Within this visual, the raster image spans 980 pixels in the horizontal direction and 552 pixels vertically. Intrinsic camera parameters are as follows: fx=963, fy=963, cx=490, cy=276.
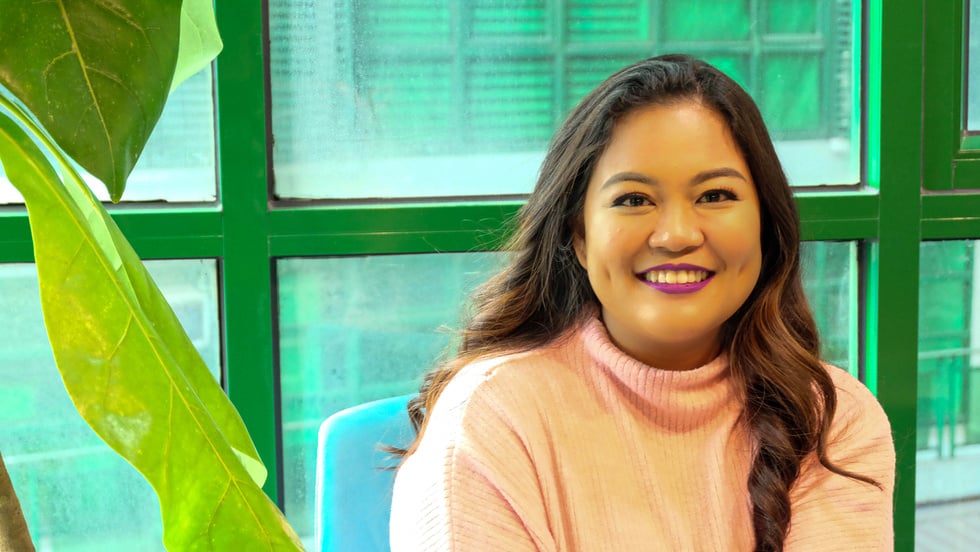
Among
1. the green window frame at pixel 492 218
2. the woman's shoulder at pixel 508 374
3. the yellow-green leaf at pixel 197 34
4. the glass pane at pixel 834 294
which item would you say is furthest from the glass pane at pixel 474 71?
the yellow-green leaf at pixel 197 34

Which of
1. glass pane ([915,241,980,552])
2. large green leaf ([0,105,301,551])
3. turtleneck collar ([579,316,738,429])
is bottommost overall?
glass pane ([915,241,980,552])

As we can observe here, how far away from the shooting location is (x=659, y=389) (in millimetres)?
1454

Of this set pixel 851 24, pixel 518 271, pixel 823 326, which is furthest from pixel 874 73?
pixel 518 271

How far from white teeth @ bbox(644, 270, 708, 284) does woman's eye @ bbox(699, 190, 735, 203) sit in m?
0.10

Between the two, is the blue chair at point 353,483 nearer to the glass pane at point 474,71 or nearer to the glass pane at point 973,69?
the glass pane at point 474,71

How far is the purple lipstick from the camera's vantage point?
1.38 metres

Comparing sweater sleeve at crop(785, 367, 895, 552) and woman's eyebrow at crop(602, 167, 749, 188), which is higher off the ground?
woman's eyebrow at crop(602, 167, 749, 188)

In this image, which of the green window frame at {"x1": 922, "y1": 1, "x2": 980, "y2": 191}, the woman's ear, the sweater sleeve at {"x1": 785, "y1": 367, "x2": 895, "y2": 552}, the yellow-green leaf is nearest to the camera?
the yellow-green leaf

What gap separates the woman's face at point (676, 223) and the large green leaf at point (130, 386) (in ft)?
3.50

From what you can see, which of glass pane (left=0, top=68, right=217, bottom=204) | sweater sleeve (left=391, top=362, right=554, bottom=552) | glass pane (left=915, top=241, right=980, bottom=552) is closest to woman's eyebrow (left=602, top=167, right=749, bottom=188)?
sweater sleeve (left=391, top=362, right=554, bottom=552)

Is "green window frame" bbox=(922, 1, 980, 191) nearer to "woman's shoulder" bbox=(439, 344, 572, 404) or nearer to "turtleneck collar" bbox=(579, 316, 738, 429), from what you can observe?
"turtleneck collar" bbox=(579, 316, 738, 429)

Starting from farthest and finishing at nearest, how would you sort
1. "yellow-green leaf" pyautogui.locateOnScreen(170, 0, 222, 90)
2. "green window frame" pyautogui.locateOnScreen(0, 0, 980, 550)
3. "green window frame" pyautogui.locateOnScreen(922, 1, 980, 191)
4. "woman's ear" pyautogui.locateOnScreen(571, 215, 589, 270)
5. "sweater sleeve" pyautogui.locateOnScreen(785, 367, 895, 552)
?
"green window frame" pyautogui.locateOnScreen(922, 1, 980, 191), "green window frame" pyautogui.locateOnScreen(0, 0, 980, 550), "woman's ear" pyautogui.locateOnScreen(571, 215, 589, 270), "sweater sleeve" pyautogui.locateOnScreen(785, 367, 895, 552), "yellow-green leaf" pyautogui.locateOnScreen(170, 0, 222, 90)

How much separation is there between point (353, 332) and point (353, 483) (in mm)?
452

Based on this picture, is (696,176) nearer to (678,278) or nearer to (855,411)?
(678,278)
